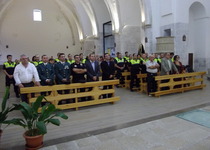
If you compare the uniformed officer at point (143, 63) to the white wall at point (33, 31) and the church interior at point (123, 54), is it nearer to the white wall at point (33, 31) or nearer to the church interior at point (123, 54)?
the church interior at point (123, 54)

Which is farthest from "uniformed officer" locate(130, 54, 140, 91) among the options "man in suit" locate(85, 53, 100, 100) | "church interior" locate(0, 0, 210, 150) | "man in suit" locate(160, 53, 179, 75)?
"man in suit" locate(85, 53, 100, 100)

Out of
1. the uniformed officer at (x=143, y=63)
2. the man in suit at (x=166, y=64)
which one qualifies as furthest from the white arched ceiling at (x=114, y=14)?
the man in suit at (x=166, y=64)

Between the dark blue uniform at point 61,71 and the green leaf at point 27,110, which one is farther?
the dark blue uniform at point 61,71

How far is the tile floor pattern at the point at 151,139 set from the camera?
2986 millimetres

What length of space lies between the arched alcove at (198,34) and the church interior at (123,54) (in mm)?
65

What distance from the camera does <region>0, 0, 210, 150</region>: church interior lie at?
11.0ft

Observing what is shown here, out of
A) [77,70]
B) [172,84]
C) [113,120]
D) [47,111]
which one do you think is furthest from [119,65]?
[47,111]

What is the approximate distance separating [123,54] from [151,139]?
36.1 feet

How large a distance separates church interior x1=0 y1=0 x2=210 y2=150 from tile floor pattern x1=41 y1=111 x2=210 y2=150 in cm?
2

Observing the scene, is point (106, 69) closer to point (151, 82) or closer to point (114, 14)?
point (151, 82)

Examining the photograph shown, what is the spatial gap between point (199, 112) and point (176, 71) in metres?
2.69

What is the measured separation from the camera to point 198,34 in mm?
12031

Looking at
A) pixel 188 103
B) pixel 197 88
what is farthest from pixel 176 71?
pixel 188 103

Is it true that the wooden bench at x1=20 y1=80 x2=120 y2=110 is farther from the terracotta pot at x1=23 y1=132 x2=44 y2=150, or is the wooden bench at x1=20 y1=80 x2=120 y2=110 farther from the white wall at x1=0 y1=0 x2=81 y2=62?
the white wall at x1=0 y1=0 x2=81 y2=62
